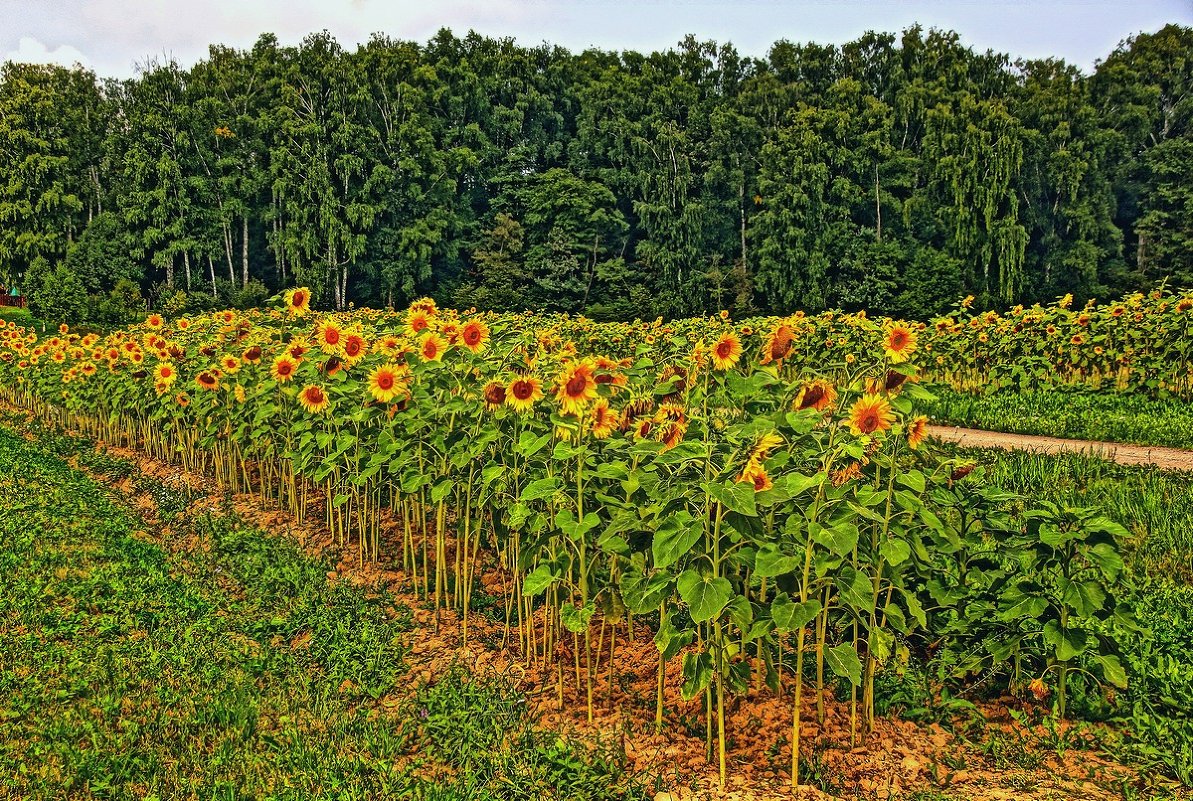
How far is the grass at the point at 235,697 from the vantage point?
112 inches

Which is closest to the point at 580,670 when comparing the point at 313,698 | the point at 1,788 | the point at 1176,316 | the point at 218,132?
the point at 313,698

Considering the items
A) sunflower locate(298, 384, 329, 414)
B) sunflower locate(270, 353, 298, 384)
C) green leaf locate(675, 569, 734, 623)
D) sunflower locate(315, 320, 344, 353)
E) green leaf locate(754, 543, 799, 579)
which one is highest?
sunflower locate(315, 320, 344, 353)

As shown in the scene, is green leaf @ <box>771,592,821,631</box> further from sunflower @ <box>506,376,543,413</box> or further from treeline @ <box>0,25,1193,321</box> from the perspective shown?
treeline @ <box>0,25,1193,321</box>

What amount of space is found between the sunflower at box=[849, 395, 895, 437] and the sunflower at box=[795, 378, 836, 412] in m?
0.25

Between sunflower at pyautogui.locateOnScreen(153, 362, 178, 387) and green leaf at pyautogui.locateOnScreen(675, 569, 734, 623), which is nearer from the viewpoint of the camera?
green leaf at pyautogui.locateOnScreen(675, 569, 734, 623)

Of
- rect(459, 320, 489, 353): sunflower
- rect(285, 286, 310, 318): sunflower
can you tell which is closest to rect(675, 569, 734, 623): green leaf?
rect(459, 320, 489, 353): sunflower

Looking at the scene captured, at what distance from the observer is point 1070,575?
2.76 metres

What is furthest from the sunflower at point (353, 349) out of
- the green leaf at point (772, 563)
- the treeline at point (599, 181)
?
the treeline at point (599, 181)

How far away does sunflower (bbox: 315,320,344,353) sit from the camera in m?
4.90

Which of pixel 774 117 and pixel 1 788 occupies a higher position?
pixel 774 117

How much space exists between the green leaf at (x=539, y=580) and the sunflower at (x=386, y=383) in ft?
4.79

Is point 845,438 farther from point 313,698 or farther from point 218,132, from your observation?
point 218,132

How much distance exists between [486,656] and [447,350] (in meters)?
1.42

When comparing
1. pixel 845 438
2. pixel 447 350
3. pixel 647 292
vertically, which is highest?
pixel 647 292
